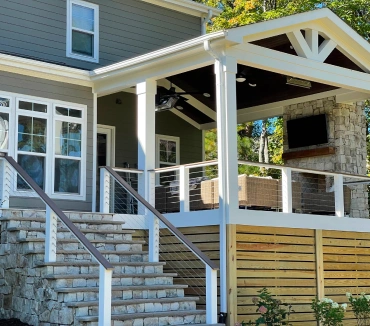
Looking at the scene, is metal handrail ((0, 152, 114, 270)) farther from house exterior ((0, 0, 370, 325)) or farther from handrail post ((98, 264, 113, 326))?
house exterior ((0, 0, 370, 325))

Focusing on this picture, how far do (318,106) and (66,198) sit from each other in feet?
19.2

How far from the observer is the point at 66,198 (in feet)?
40.2

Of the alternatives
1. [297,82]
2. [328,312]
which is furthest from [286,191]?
[297,82]

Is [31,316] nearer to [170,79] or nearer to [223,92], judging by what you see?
[223,92]

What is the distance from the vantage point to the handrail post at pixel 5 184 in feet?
34.3

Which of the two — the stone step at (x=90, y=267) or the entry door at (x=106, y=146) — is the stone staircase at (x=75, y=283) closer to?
the stone step at (x=90, y=267)

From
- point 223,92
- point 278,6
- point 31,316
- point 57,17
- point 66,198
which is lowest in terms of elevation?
point 31,316

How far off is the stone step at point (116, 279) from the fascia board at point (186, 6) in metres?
7.54

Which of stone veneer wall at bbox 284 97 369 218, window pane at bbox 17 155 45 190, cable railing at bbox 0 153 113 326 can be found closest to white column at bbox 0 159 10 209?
cable railing at bbox 0 153 113 326

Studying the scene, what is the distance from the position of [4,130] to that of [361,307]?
6890mm

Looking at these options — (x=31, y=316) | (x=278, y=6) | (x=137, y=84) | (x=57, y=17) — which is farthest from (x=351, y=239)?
(x=278, y=6)

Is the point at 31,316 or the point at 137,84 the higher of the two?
the point at 137,84

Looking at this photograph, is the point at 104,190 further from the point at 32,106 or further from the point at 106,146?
the point at 106,146

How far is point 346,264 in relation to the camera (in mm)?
12250
